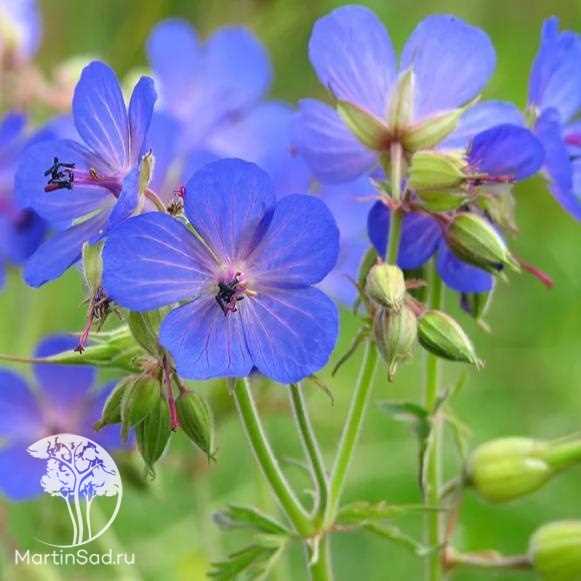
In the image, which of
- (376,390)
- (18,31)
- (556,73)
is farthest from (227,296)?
(376,390)

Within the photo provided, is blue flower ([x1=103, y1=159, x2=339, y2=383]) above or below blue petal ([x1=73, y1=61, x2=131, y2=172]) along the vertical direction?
below

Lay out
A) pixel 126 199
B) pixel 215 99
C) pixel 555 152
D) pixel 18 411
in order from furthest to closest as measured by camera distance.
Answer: pixel 215 99 < pixel 18 411 < pixel 555 152 < pixel 126 199

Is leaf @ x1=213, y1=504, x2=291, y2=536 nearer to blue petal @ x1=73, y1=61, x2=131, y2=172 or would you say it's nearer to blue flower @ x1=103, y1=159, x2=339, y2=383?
blue flower @ x1=103, y1=159, x2=339, y2=383

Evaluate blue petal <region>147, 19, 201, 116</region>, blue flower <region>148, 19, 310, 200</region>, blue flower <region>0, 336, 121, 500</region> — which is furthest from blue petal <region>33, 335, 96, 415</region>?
blue petal <region>147, 19, 201, 116</region>

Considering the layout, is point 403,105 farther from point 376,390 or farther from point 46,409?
point 376,390

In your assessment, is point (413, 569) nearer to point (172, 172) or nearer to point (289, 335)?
point (172, 172)

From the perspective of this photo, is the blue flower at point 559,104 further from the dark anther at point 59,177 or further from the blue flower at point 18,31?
the blue flower at point 18,31
